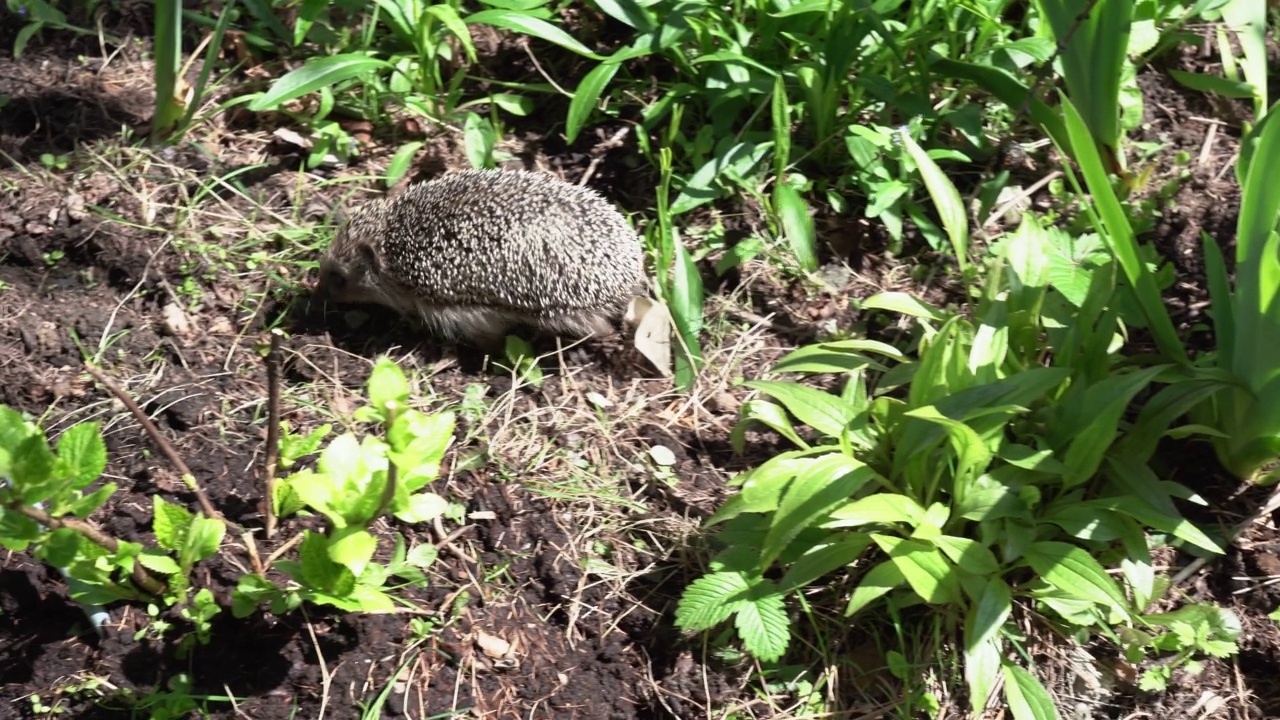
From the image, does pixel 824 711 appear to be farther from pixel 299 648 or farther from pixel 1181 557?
pixel 299 648

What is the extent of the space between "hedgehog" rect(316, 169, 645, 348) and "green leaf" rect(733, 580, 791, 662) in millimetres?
1344

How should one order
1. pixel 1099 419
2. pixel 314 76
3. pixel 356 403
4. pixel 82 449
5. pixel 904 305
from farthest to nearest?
pixel 314 76 → pixel 356 403 → pixel 904 305 → pixel 1099 419 → pixel 82 449

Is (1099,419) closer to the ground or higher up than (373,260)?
higher up

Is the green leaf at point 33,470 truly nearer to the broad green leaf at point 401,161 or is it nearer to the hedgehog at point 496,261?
the hedgehog at point 496,261

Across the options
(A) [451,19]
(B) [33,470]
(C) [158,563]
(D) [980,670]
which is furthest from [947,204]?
(B) [33,470]

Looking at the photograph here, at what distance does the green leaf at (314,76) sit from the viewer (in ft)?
13.5

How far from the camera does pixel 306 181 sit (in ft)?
14.3

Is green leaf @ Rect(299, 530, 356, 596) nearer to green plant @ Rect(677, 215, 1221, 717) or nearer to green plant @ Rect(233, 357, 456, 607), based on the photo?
green plant @ Rect(233, 357, 456, 607)

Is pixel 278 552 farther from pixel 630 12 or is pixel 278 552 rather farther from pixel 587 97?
pixel 630 12

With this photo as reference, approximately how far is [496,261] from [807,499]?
5.46 feet

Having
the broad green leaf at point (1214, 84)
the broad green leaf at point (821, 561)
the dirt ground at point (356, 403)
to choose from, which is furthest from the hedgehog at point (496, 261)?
the broad green leaf at point (1214, 84)

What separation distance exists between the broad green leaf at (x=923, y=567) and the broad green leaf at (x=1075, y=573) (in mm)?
240

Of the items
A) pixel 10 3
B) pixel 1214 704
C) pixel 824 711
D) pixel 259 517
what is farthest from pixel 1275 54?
pixel 10 3

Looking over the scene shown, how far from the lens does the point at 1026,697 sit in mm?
2832
